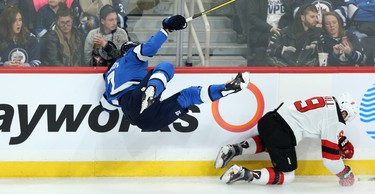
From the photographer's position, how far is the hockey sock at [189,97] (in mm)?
5828

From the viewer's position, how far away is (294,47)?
20.8ft

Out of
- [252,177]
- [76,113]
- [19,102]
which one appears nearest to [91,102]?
[76,113]

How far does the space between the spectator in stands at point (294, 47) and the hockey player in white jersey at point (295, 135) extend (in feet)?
1.16

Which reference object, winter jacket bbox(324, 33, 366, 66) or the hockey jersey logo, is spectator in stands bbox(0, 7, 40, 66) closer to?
the hockey jersey logo

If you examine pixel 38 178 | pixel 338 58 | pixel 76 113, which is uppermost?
pixel 338 58

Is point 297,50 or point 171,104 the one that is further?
point 297,50

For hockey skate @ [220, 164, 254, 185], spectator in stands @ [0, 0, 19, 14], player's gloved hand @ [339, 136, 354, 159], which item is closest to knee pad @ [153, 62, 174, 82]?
hockey skate @ [220, 164, 254, 185]

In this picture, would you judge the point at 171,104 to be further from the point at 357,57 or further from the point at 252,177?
the point at 357,57

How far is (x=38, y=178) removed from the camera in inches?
242

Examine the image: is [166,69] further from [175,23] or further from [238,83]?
[238,83]

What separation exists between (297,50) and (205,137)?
978mm

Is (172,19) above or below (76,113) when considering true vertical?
above

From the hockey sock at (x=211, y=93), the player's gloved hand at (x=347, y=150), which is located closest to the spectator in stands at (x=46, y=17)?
the hockey sock at (x=211, y=93)

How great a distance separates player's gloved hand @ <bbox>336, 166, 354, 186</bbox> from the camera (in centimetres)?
602
